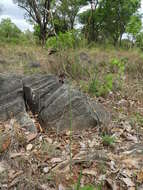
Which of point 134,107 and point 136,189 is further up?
point 134,107

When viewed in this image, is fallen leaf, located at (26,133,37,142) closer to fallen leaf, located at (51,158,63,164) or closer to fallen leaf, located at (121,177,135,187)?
fallen leaf, located at (51,158,63,164)

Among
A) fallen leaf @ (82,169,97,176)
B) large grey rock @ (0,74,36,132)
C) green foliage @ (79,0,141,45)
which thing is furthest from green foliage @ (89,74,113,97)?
green foliage @ (79,0,141,45)

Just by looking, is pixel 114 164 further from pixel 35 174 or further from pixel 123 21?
pixel 123 21

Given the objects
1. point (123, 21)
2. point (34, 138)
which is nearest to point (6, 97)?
point (34, 138)

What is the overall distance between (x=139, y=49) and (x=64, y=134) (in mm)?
3715

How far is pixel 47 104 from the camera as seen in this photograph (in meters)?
1.97

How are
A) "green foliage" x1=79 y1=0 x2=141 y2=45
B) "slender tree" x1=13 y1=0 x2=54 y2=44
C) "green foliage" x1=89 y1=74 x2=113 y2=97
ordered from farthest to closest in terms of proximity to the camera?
"green foliage" x1=79 y1=0 x2=141 y2=45, "green foliage" x1=89 y1=74 x2=113 y2=97, "slender tree" x1=13 y1=0 x2=54 y2=44

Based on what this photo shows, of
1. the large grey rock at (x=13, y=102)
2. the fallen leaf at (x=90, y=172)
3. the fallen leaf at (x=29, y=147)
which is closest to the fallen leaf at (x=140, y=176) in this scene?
the fallen leaf at (x=90, y=172)

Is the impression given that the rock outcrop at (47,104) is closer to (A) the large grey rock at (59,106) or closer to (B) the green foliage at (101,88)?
(A) the large grey rock at (59,106)

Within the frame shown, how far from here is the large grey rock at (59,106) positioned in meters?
1.86

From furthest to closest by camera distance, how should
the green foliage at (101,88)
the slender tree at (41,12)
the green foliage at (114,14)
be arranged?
the green foliage at (114,14) → the green foliage at (101,88) → the slender tree at (41,12)

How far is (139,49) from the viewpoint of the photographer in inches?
180

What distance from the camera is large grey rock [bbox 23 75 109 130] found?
186 centimetres

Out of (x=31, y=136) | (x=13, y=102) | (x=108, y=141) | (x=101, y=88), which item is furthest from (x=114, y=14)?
(x=31, y=136)
